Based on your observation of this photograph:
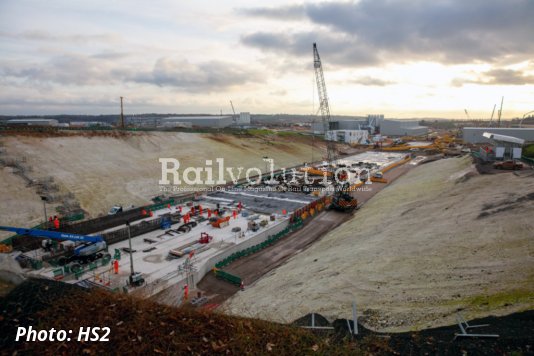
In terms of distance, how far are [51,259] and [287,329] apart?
19.5 metres

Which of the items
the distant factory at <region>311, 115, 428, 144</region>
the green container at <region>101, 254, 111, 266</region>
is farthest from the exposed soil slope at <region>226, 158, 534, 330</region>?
the distant factory at <region>311, 115, 428, 144</region>

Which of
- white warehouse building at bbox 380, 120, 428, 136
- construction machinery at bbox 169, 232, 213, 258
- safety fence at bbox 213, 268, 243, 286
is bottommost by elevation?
safety fence at bbox 213, 268, 243, 286

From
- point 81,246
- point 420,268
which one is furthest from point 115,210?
point 420,268

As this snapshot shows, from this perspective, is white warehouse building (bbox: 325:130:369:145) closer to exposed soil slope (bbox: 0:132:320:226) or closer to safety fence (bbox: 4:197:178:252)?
exposed soil slope (bbox: 0:132:320:226)

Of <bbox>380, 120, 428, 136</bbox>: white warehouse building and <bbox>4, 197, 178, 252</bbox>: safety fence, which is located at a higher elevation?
<bbox>380, 120, 428, 136</bbox>: white warehouse building

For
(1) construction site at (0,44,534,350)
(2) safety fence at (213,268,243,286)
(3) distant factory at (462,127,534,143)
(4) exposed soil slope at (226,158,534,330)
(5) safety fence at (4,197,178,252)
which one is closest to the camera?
(4) exposed soil slope at (226,158,534,330)

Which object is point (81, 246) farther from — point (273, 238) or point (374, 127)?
point (374, 127)

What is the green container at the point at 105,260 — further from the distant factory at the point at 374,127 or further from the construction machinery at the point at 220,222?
the distant factory at the point at 374,127

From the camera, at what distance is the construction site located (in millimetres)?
13352

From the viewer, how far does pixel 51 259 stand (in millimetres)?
21281

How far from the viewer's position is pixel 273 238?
26.8 meters

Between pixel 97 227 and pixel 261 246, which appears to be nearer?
pixel 261 246

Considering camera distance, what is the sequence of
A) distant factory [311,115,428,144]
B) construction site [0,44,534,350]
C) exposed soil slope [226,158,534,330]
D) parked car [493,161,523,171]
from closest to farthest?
1. exposed soil slope [226,158,534,330]
2. construction site [0,44,534,350]
3. parked car [493,161,523,171]
4. distant factory [311,115,428,144]

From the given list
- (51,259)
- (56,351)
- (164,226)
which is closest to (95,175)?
(164,226)
